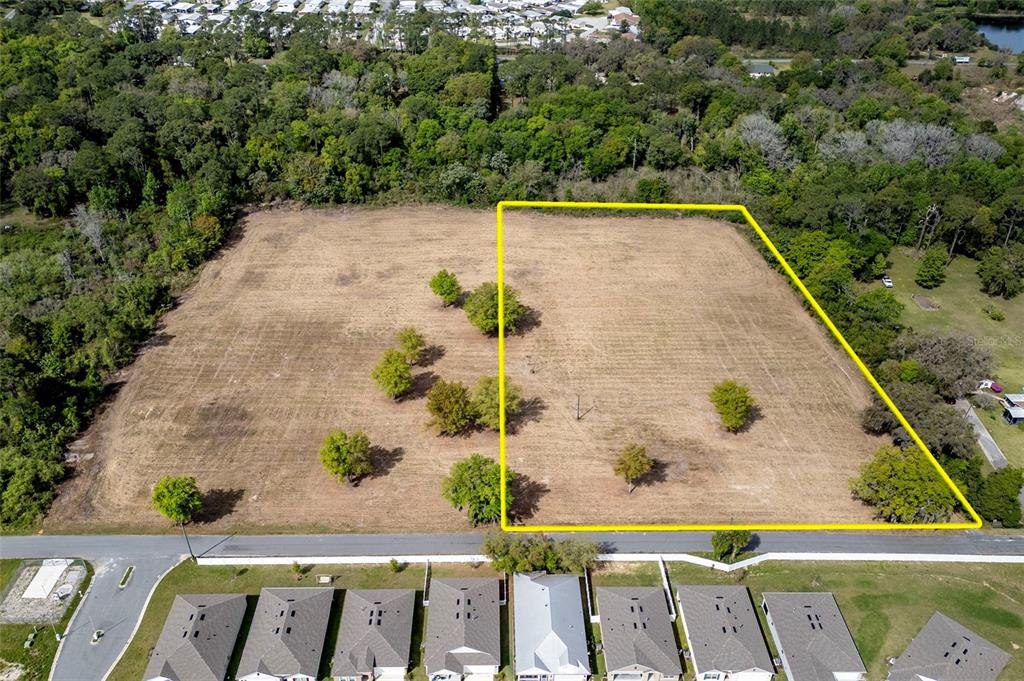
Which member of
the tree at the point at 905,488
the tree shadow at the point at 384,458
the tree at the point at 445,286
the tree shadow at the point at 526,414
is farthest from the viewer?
the tree at the point at 445,286

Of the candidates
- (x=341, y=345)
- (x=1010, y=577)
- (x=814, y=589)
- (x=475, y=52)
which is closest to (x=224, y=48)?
(x=475, y=52)

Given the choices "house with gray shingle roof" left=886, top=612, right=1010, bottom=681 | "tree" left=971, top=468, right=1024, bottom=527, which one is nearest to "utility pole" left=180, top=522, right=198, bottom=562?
"house with gray shingle roof" left=886, top=612, right=1010, bottom=681

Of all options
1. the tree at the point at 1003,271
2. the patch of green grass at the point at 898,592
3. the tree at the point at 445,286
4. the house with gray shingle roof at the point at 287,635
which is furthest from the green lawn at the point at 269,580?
the tree at the point at 1003,271

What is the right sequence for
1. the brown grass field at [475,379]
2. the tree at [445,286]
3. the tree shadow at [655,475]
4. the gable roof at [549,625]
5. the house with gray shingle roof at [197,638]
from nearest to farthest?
the house with gray shingle roof at [197,638], the gable roof at [549,625], the brown grass field at [475,379], the tree shadow at [655,475], the tree at [445,286]

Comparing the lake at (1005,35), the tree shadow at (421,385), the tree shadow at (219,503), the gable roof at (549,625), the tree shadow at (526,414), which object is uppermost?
the lake at (1005,35)

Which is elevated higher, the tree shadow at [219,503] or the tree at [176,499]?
the tree at [176,499]

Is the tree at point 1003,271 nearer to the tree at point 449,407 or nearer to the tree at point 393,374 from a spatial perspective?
the tree at point 449,407

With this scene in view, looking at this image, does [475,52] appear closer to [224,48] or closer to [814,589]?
[224,48]
